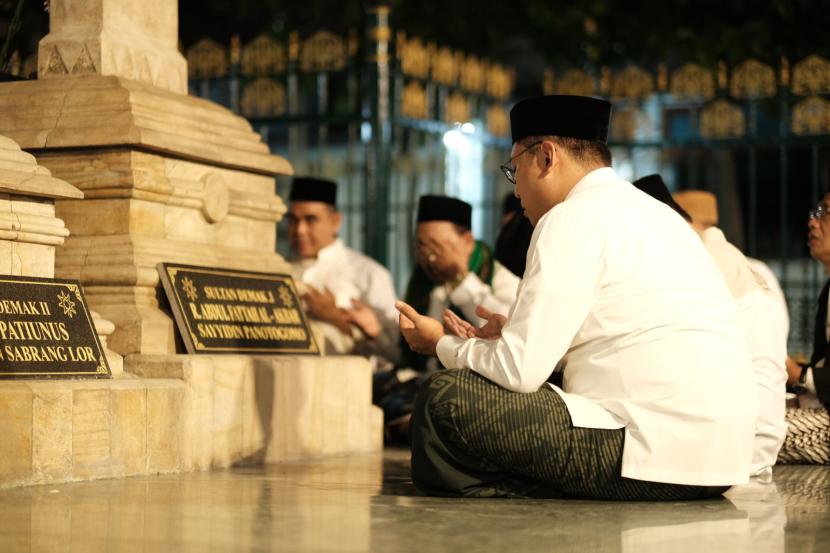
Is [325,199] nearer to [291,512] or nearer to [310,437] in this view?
[310,437]

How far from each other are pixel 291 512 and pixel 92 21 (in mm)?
3344

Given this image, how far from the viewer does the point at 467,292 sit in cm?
909

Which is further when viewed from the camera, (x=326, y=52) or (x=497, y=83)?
(x=497, y=83)

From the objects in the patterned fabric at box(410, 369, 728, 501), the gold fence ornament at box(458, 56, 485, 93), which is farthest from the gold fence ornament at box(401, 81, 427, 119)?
Answer: the patterned fabric at box(410, 369, 728, 501)

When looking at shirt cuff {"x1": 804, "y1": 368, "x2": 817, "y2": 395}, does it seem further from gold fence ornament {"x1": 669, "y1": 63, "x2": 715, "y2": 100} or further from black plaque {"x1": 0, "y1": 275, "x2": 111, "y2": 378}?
gold fence ornament {"x1": 669, "y1": 63, "x2": 715, "y2": 100}

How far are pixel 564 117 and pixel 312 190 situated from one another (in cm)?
480

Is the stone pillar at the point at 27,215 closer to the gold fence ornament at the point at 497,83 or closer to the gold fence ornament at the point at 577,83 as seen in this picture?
the gold fence ornament at the point at 577,83

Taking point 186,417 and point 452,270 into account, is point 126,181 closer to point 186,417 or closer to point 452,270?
point 186,417

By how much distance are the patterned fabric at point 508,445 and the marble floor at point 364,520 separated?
85mm

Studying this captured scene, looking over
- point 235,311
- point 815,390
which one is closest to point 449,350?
point 235,311

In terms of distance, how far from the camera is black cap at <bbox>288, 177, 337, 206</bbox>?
10289mm

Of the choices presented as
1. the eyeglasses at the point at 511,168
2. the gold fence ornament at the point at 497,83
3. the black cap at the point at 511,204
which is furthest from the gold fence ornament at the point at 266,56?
the eyeglasses at the point at 511,168

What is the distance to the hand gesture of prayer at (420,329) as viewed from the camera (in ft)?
18.6

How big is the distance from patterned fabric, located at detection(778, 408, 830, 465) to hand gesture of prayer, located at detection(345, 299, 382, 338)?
110 inches
